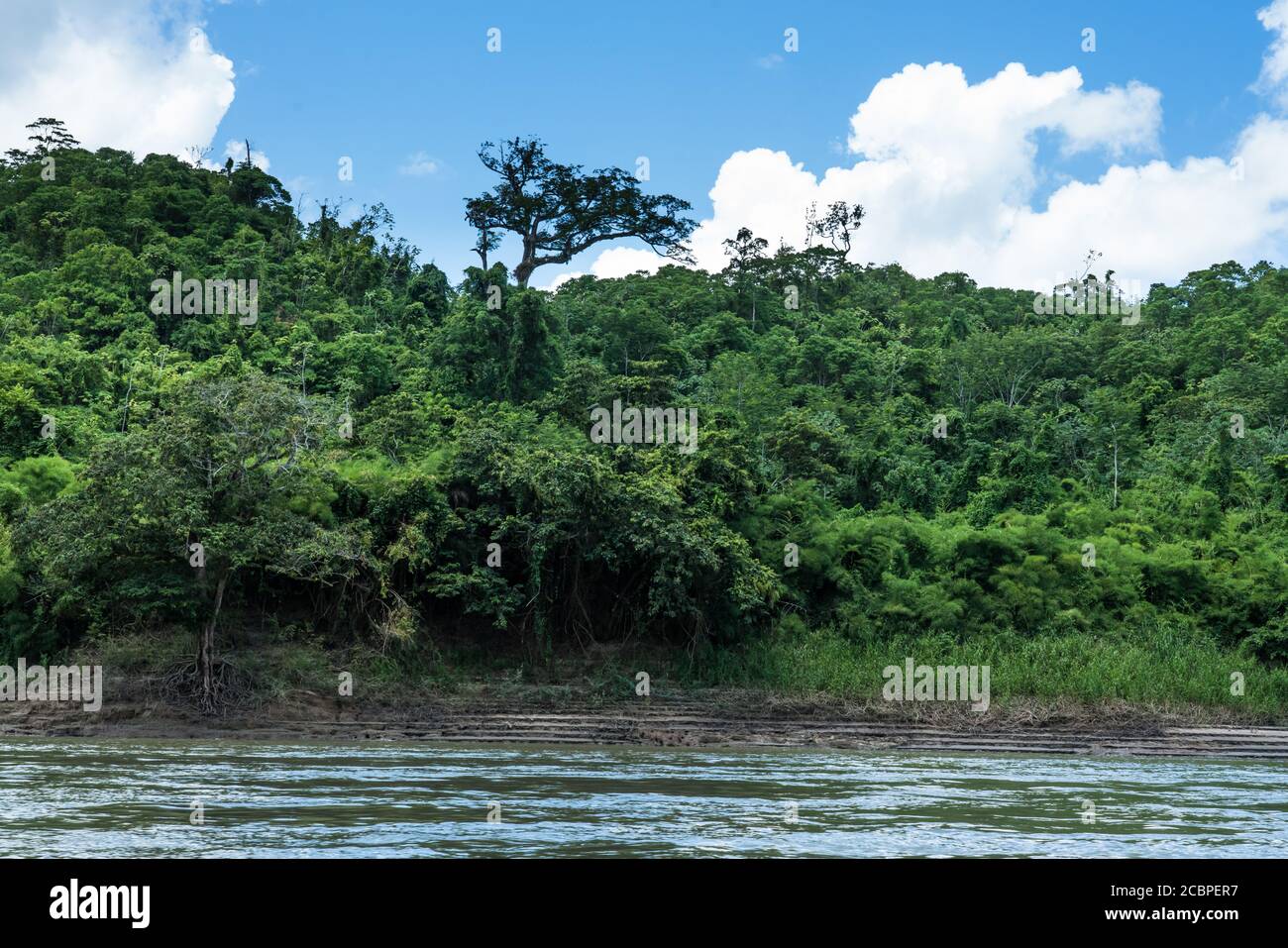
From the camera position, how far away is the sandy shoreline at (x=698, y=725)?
1104 inches

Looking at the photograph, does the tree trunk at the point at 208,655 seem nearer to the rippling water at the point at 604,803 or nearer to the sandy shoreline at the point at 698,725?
the sandy shoreline at the point at 698,725

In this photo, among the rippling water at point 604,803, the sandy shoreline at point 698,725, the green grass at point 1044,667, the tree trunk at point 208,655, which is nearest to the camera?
the rippling water at point 604,803

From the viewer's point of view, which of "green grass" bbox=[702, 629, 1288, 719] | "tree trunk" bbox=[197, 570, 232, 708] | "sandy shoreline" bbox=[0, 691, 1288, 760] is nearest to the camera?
"sandy shoreline" bbox=[0, 691, 1288, 760]

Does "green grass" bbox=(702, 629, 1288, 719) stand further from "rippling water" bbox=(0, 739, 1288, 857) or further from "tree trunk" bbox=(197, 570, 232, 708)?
"tree trunk" bbox=(197, 570, 232, 708)

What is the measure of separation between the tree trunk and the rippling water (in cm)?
266

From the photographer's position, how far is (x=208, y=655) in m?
28.9

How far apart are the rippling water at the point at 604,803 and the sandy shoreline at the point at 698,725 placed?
2.27 m

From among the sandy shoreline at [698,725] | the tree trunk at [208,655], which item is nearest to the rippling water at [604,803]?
the sandy shoreline at [698,725]

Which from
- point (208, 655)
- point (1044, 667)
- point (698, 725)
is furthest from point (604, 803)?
point (1044, 667)

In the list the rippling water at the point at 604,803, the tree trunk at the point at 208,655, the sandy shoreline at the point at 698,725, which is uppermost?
the tree trunk at the point at 208,655

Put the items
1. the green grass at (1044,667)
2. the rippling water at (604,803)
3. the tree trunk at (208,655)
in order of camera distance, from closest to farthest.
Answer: the rippling water at (604,803) < the tree trunk at (208,655) < the green grass at (1044,667)

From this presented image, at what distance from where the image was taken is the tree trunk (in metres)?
28.6

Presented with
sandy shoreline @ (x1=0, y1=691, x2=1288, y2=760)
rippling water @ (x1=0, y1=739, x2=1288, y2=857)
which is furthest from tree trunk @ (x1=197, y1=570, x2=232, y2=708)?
rippling water @ (x1=0, y1=739, x2=1288, y2=857)
